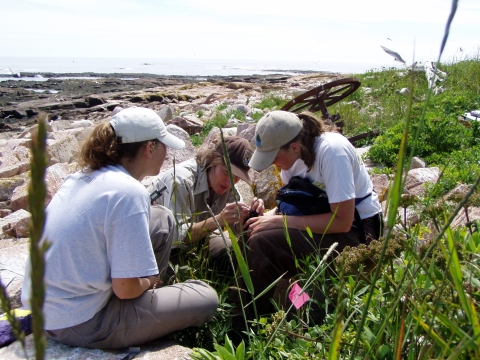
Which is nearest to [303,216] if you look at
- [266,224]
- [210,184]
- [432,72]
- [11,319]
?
[266,224]

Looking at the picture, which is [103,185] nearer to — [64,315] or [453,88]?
[64,315]

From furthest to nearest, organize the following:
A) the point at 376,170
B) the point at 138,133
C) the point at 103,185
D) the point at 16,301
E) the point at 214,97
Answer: the point at 214,97 < the point at 376,170 < the point at 16,301 < the point at 138,133 < the point at 103,185

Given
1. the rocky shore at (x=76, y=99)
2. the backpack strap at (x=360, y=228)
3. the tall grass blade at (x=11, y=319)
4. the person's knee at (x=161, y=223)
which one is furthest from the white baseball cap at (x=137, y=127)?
the rocky shore at (x=76, y=99)

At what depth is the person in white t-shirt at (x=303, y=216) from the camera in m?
3.00

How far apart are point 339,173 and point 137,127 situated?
1.22 metres

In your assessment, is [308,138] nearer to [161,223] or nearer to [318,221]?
[318,221]

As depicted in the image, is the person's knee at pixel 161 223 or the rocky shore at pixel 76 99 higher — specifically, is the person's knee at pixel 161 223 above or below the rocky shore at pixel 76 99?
above

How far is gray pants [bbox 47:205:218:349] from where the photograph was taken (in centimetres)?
238

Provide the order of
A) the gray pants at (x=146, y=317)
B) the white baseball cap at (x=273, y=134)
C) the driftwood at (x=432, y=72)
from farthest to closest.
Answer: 1. the white baseball cap at (x=273, y=134)
2. the gray pants at (x=146, y=317)
3. the driftwood at (x=432, y=72)

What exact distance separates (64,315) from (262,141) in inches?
60.5

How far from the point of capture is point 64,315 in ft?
7.57

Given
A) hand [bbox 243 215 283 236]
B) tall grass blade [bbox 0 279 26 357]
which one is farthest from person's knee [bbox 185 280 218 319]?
tall grass blade [bbox 0 279 26 357]

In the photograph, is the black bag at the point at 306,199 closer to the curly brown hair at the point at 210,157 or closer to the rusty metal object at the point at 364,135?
the curly brown hair at the point at 210,157

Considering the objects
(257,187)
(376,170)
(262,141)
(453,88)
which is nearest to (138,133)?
(262,141)
